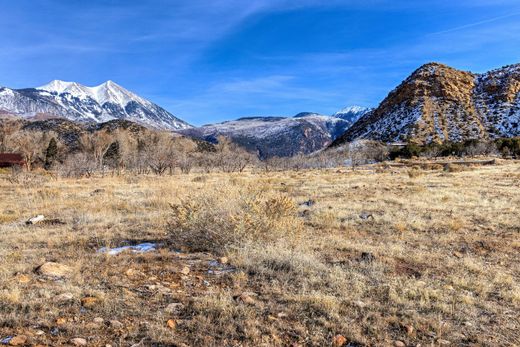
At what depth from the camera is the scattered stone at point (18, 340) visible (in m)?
3.69

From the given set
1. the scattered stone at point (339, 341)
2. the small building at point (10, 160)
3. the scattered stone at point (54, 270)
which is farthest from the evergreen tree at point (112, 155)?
the scattered stone at point (339, 341)

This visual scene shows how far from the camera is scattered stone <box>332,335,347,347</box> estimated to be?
389cm

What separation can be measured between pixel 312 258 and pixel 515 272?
3554 millimetres

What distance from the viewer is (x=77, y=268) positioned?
20.2 feet

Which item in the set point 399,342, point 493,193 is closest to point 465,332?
point 399,342

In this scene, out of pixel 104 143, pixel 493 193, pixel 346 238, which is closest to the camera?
pixel 346 238

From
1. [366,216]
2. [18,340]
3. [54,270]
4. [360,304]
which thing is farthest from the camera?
[366,216]

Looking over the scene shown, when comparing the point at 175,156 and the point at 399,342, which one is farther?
the point at 175,156

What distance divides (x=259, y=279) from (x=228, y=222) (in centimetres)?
209

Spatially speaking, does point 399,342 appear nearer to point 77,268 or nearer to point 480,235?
point 77,268

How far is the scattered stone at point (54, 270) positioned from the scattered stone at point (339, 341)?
4287 mm

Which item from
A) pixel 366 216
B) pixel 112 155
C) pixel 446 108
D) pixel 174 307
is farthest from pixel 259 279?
pixel 446 108

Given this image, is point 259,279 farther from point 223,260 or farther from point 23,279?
point 23,279

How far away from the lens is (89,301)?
475cm
